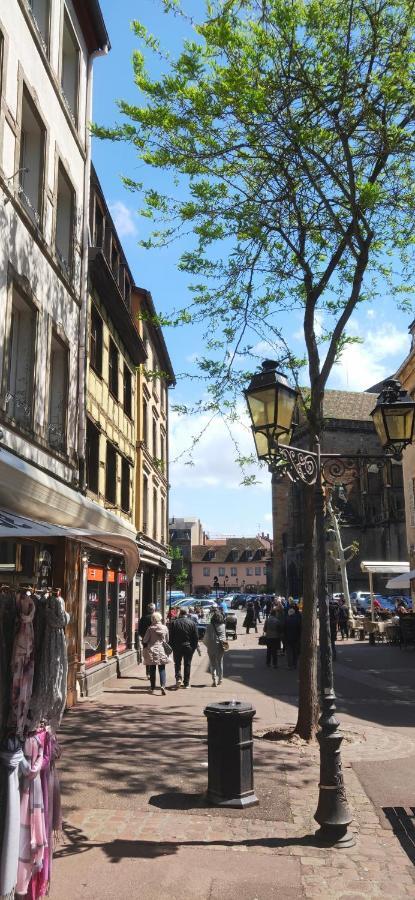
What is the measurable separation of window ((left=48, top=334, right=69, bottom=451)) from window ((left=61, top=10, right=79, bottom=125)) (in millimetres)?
4526

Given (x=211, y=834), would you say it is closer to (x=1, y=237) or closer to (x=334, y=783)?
(x=334, y=783)

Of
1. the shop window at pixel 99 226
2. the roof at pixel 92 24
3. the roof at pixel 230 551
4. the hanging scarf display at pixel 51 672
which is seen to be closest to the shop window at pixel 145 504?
the shop window at pixel 99 226

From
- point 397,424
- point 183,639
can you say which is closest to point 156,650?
point 183,639

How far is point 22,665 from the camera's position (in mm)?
4090

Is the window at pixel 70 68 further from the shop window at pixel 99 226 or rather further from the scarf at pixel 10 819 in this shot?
the scarf at pixel 10 819

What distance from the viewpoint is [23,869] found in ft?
13.0

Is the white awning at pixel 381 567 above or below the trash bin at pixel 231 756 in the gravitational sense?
above

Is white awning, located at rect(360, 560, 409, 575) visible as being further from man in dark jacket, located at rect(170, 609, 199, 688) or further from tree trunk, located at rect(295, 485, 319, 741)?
tree trunk, located at rect(295, 485, 319, 741)

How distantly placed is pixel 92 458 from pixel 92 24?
8.79m

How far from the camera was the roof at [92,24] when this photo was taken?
44.0ft

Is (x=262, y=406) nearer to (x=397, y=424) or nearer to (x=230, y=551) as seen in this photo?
(x=397, y=424)

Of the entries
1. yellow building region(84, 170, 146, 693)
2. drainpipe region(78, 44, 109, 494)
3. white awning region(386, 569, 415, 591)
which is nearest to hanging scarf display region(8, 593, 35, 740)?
yellow building region(84, 170, 146, 693)

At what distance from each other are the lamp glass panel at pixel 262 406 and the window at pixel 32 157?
526 centimetres

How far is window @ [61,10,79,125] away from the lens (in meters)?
13.0
